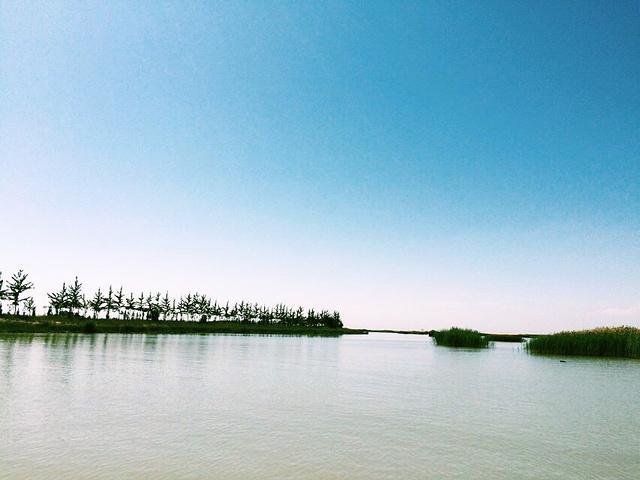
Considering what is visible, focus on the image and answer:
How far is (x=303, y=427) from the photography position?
462 inches

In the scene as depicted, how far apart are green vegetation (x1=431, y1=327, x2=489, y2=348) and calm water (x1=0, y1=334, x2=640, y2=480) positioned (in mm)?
34474

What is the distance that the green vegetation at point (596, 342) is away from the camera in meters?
38.1

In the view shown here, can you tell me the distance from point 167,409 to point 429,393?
33.1ft

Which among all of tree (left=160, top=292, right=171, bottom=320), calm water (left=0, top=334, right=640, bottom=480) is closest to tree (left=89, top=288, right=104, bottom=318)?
tree (left=160, top=292, right=171, bottom=320)

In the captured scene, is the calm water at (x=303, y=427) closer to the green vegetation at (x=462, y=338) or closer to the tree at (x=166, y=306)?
the green vegetation at (x=462, y=338)

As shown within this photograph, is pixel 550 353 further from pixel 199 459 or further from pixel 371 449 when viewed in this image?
pixel 199 459

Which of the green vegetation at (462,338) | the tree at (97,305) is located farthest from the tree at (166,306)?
the green vegetation at (462,338)

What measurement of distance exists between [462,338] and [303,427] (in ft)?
166

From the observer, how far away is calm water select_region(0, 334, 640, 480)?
8469 millimetres

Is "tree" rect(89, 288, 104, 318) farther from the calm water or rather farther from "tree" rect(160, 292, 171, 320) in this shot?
the calm water

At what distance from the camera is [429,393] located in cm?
1852

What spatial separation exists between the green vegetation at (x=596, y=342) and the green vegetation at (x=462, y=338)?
11.9 meters

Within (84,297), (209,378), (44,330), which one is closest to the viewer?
(209,378)

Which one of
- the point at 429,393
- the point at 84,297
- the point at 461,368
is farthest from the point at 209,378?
the point at 84,297
